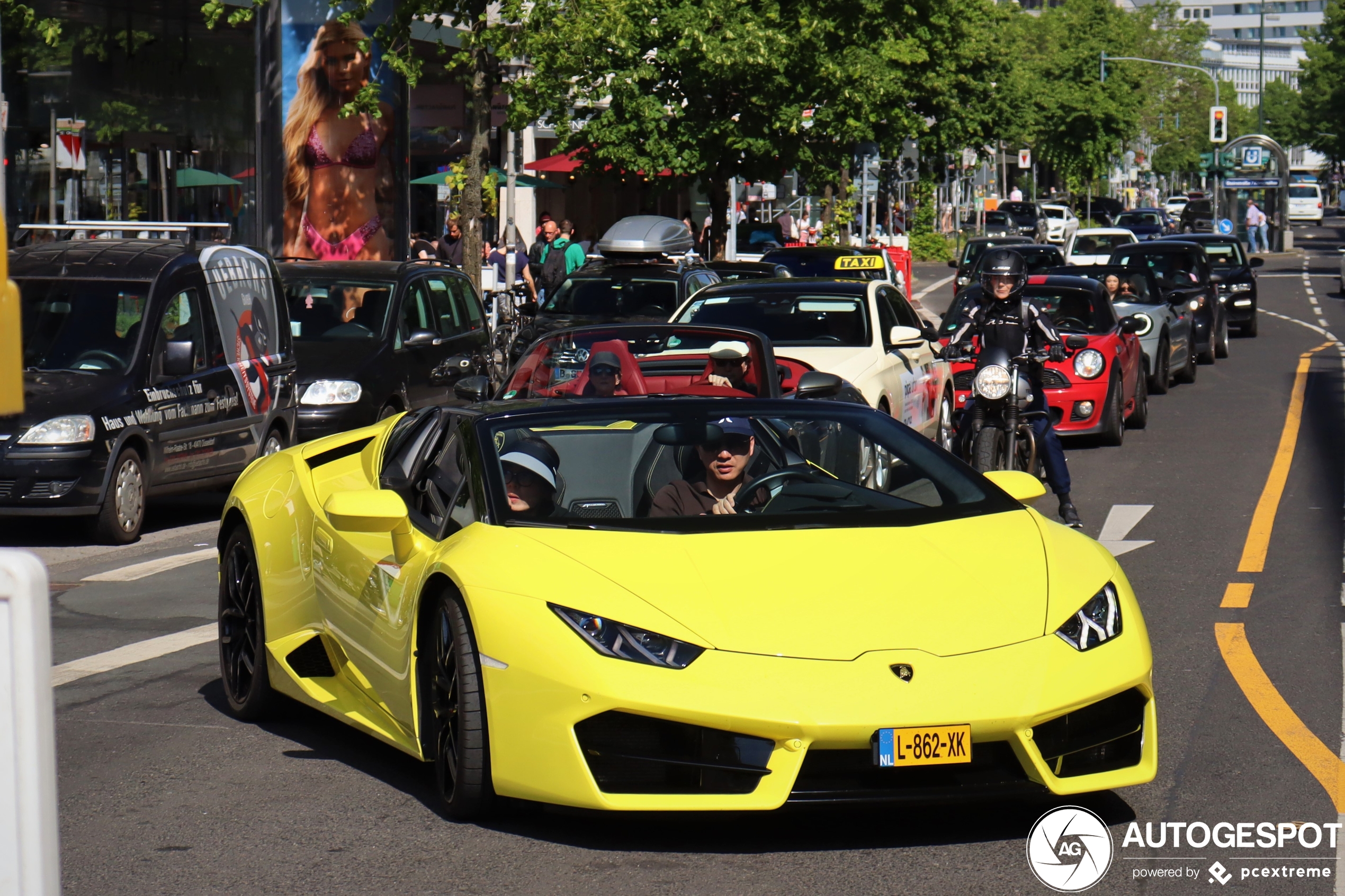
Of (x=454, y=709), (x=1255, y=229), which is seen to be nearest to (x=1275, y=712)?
(x=454, y=709)

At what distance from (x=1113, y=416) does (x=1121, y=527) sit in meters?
5.00

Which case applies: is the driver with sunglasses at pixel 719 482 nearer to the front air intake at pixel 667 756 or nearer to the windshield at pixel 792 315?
the front air intake at pixel 667 756

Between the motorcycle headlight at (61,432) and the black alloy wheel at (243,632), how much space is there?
Result: 16.1ft

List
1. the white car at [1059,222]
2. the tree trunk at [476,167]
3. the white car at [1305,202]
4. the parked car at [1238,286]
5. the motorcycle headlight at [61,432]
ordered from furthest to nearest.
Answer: the white car at [1305,202] → the white car at [1059,222] → the parked car at [1238,286] → the tree trunk at [476,167] → the motorcycle headlight at [61,432]

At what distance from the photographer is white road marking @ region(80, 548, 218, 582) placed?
36.2 ft

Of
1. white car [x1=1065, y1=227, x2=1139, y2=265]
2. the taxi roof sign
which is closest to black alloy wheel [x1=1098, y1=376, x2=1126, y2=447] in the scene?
the taxi roof sign

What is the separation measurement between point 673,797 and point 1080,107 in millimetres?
73431

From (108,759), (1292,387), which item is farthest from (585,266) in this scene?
(108,759)

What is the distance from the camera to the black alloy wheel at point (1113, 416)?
17.2 m

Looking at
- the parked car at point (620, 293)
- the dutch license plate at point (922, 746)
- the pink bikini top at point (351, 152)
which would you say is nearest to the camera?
the dutch license plate at point (922, 746)

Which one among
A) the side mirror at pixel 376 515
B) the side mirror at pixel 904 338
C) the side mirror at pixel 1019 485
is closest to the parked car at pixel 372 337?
the side mirror at pixel 904 338

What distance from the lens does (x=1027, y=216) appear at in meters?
75.2

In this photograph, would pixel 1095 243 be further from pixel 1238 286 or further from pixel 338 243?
pixel 338 243

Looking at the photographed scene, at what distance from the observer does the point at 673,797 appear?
516 cm
